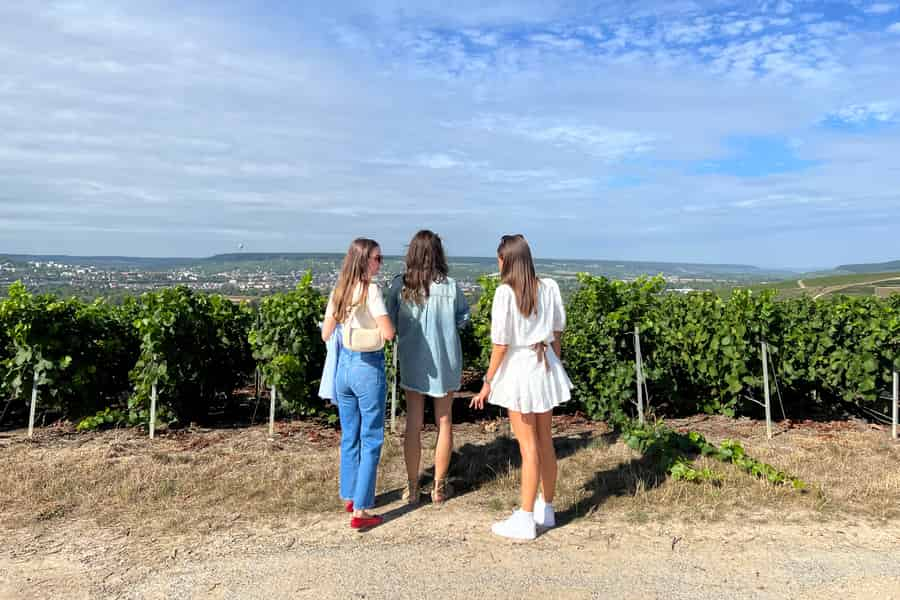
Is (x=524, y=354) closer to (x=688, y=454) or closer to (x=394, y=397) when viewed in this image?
(x=688, y=454)

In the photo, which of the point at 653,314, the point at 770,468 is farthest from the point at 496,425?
the point at 770,468

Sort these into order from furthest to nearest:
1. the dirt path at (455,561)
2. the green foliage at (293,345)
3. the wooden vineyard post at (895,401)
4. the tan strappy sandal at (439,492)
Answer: the wooden vineyard post at (895,401)
the green foliage at (293,345)
the tan strappy sandal at (439,492)
the dirt path at (455,561)

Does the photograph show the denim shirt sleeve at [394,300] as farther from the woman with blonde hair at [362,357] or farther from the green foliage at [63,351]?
the green foliage at [63,351]

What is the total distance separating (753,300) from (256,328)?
688cm

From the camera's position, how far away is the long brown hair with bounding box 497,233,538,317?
4.44 metres

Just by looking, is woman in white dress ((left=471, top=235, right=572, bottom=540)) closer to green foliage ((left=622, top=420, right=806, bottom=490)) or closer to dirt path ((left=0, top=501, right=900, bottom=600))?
dirt path ((left=0, top=501, right=900, bottom=600))

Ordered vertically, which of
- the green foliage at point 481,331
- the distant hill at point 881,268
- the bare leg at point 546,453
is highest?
the distant hill at point 881,268

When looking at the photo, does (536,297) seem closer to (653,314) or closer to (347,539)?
(347,539)

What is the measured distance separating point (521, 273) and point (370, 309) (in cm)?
113

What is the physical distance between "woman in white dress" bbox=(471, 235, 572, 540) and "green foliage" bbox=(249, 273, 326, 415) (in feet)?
12.2

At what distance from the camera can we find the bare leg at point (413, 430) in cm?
517

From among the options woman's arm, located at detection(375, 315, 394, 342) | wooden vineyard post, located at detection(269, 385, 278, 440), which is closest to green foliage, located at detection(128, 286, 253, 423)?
wooden vineyard post, located at detection(269, 385, 278, 440)

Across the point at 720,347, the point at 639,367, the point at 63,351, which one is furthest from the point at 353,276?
the point at 720,347

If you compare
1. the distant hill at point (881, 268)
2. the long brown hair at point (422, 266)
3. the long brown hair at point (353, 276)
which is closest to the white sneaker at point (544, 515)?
the long brown hair at point (422, 266)
